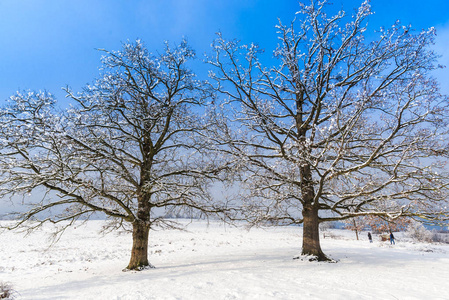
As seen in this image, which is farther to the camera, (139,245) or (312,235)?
(312,235)

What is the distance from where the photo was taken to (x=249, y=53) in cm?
1015

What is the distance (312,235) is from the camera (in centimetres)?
996

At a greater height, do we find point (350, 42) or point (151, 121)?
point (350, 42)

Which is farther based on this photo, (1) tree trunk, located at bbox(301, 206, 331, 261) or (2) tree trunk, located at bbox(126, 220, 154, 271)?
(1) tree trunk, located at bbox(301, 206, 331, 261)

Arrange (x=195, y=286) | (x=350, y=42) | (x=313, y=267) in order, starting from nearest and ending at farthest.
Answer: (x=195, y=286) → (x=313, y=267) → (x=350, y=42)

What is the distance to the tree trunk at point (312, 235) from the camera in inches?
388

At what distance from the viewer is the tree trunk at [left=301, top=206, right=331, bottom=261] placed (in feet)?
32.4

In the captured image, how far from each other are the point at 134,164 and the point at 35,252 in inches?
591

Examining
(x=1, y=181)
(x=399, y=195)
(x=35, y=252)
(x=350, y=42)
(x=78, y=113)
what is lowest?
(x=35, y=252)

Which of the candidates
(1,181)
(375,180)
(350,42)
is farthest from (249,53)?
(1,181)

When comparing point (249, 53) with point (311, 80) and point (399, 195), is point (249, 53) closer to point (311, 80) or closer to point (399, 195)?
point (311, 80)

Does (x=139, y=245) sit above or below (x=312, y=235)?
below

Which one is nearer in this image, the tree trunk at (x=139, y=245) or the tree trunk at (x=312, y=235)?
the tree trunk at (x=139, y=245)

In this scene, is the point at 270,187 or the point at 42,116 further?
the point at 270,187
